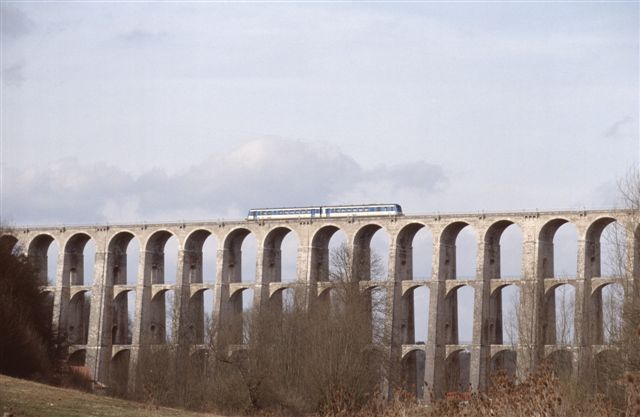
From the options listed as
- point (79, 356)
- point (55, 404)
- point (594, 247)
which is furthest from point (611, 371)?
point (79, 356)

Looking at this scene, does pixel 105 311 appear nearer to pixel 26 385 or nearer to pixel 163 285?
pixel 163 285

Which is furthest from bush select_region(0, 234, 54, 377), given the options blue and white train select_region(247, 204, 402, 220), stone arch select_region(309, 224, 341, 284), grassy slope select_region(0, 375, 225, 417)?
blue and white train select_region(247, 204, 402, 220)

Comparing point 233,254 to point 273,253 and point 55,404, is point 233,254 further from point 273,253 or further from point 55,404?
point 55,404

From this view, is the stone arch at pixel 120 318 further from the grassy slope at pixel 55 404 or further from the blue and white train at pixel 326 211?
the grassy slope at pixel 55 404

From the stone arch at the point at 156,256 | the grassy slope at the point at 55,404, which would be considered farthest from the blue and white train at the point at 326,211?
the grassy slope at the point at 55,404

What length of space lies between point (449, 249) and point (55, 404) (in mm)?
41046

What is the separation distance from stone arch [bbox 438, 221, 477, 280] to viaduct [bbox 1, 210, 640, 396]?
84mm

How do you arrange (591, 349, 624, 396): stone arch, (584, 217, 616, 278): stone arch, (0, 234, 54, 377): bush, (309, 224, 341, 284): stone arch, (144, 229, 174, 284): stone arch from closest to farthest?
(591, 349, 624, 396): stone arch, (0, 234, 54, 377): bush, (584, 217, 616, 278): stone arch, (309, 224, 341, 284): stone arch, (144, 229, 174, 284): stone arch

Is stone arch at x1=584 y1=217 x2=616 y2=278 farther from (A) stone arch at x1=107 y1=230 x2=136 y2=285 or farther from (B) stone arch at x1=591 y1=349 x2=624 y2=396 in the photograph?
(A) stone arch at x1=107 y1=230 x2=136 y2=285

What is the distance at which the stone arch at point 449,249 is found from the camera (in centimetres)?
6881

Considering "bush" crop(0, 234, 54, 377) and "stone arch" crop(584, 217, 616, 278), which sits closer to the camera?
"bush" crop(0, 234, 54, 377)

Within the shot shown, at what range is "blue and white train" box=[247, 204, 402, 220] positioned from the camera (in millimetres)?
71944

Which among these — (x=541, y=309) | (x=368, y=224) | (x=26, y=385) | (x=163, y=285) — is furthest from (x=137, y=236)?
(x=26, y=385)

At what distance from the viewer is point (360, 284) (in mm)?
70250
